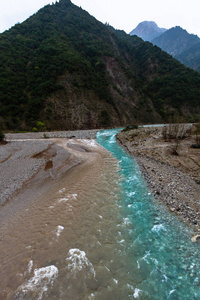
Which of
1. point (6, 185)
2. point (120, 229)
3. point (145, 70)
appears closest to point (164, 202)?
point (120, 229)

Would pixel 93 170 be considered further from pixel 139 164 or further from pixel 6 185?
pixel 6 185

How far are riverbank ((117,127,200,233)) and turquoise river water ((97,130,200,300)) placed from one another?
0.68 metres

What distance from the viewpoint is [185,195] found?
8250 mm

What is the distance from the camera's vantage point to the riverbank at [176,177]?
280 inches

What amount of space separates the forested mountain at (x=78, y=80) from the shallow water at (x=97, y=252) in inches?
1551

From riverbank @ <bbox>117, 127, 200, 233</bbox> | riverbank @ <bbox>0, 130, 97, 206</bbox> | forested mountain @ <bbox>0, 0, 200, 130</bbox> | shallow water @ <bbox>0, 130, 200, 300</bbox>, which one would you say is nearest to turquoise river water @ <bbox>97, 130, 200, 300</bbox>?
shallow water @ <bbox>0, 130, 200, 300</bbox>

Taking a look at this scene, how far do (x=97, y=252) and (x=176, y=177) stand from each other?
837cm

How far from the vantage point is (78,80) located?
5359 centimetres

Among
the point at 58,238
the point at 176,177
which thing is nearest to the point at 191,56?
the point at 176,177

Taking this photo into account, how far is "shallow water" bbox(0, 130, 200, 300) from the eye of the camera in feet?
13.1

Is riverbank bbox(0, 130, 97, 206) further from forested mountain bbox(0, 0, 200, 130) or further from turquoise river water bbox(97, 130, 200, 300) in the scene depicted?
forested mountain bbox(0, 0, 200, 130)

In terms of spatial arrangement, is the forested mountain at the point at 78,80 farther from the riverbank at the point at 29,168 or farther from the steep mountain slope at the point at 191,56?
the steep mountain slope at the point at 191,56

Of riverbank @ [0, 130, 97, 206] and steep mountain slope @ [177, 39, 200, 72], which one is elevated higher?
steep mountain slope @ [177, 39, 200, 72]

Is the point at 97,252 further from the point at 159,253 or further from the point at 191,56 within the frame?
the point at 191,56
